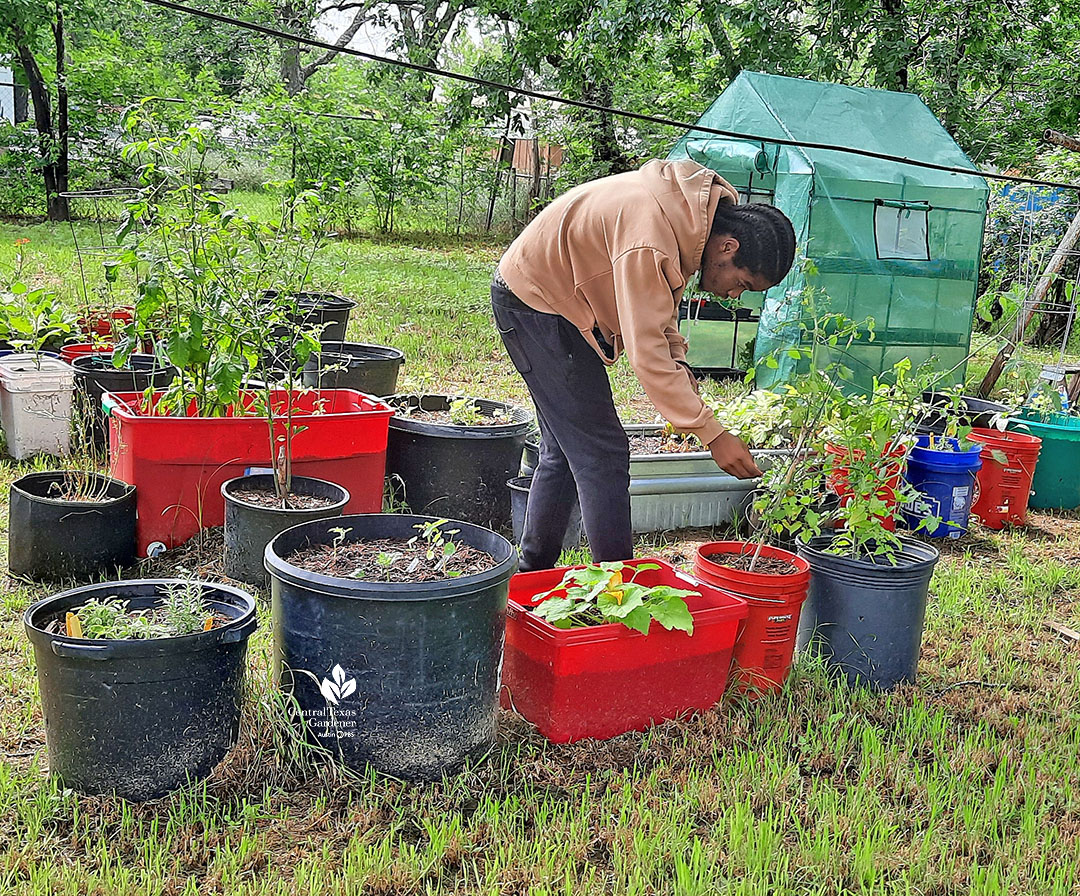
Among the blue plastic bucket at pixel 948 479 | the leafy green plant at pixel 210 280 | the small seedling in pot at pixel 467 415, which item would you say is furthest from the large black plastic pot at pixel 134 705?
the blue plastic bucket at pixel 948 479

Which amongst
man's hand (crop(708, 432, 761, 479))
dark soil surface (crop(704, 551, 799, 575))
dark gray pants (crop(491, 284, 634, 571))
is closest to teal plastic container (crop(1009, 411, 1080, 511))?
dark soil surface (crop(704, 551, 799, 575))

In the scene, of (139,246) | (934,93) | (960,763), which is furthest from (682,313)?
(960,763)

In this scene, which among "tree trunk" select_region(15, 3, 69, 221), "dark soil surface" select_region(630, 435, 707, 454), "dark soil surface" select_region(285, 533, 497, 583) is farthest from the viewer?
"tree trunk" select_region(15, 3, 69, 221)

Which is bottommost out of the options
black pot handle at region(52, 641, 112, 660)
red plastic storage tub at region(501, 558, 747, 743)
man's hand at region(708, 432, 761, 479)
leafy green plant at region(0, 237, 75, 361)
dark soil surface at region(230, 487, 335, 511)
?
red plastic storage tub at region(501, 558, 747, 743)

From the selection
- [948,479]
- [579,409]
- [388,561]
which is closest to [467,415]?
[579,409]

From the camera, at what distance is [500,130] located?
52.3ft

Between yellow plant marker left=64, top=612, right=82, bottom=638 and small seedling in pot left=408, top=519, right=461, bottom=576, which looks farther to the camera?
small seedling in pot left=408, top=519, right=461, bottom=576

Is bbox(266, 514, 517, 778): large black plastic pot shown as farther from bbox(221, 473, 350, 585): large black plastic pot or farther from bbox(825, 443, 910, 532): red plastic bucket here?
bbox(825, 443, 910, 532): red plastic bucket

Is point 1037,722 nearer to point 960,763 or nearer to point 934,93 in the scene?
point 960,763

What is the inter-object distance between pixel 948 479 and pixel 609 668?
260 centimetres

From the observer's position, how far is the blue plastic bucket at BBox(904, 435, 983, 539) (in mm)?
4605

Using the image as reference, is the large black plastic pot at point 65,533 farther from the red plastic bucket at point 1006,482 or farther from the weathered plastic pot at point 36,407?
the red plastic bucket at point 1006,482

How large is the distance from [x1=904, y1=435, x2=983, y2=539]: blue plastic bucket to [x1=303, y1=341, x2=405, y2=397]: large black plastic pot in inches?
106

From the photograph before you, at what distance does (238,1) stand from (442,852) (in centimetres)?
1944
